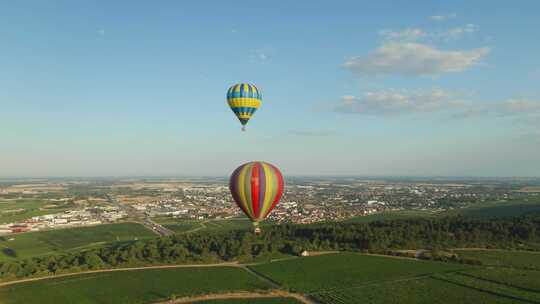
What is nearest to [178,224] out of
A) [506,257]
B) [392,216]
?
[392,216]

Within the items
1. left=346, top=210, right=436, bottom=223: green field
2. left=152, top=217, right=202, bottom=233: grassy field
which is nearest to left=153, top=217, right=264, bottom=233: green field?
left=152, top=217, right=202, bottom=233: grassy field

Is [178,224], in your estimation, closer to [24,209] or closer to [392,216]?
[392,216]

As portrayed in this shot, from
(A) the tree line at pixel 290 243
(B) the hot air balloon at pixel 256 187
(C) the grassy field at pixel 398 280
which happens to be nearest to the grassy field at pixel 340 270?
(C) the grassy field at pixel 398 280

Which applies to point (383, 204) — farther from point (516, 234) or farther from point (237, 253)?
point (237, 253)

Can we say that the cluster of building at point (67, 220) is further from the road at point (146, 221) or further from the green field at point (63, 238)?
the green field at point (63, 238)

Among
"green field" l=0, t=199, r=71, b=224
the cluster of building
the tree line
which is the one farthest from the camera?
"green field" l=0, t=199, r=71, b=224

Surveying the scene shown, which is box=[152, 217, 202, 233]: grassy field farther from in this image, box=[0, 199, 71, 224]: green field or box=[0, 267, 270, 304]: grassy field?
box=[0, 267, 270, 304]: grassy field
